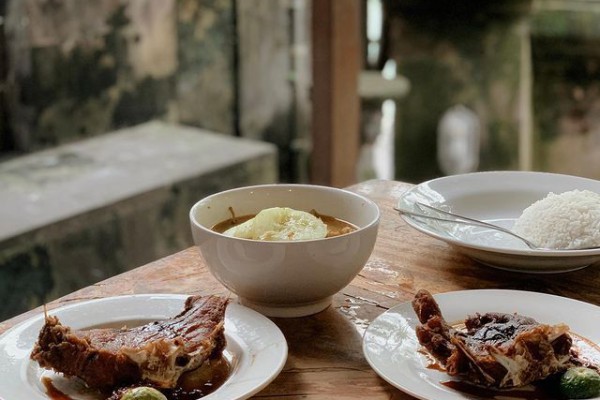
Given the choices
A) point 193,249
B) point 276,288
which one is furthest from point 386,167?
point 276,288

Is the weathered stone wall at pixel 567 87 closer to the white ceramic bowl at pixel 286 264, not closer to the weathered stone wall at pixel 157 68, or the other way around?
the weathered stone wall at pixel 157 68

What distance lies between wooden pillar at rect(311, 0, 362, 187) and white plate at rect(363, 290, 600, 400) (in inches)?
90.0

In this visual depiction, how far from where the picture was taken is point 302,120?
4.08 m

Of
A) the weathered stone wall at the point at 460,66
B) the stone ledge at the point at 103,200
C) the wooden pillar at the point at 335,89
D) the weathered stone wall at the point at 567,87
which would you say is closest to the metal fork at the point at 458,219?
the stone ledge at the point at 103,200

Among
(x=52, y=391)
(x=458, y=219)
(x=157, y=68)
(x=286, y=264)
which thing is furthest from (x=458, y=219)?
(x=157, y=68)

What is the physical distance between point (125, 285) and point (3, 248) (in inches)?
51.3

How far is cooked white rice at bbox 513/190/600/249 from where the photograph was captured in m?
1.29

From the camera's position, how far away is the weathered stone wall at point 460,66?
4.61m

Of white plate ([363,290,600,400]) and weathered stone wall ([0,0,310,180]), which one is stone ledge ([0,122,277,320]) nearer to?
weathered stone wall ([0,0,310,180])

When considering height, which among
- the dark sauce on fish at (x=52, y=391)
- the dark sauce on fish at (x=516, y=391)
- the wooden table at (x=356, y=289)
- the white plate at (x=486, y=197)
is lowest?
the wooden table at (x=356, y=289)

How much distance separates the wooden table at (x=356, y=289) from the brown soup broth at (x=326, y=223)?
3.5 inches

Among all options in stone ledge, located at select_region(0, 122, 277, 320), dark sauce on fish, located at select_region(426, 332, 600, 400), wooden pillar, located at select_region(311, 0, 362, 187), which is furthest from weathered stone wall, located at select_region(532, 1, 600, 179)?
dark sauce on fish, located at select_region(426, 332, 600, 400)

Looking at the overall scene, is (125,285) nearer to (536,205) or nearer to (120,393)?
(120,393)

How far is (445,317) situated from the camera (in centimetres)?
112
